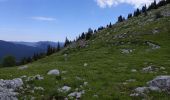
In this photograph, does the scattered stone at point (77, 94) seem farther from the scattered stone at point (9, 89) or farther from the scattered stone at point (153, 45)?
the scattered stone at point (153, 45)

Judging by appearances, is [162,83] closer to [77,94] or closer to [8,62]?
[77,94]

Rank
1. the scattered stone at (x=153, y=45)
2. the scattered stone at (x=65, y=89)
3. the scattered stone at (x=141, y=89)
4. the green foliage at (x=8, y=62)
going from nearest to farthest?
the scattered stone at (x=141, y=89) → the scattered stone at (x=65, y=89) → the scattered stone at (x=153, y=45) → the green foliage at (x=8, y=62)

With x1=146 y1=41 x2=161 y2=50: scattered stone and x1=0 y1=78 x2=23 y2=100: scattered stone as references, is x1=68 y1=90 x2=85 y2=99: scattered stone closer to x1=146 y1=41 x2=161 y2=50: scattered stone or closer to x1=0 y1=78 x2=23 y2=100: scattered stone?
x1=0 y1=78 x2=23 y2=100: scattered stone

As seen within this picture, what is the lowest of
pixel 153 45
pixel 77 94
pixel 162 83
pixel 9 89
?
pixel 77 94

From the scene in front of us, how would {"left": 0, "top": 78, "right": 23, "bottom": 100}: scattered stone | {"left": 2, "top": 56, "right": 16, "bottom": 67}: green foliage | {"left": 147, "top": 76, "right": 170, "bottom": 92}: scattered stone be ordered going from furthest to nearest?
1. {"left": 2, "top": 56, "right": 16, "bottom": 67}: green foliage
2. {"left": 147, "top": 76, "right": 170, "bottom": 92}: scattered stone
3. {"left": 0, "top": 78, "right": 23, "bottom": 100}: scattered stone

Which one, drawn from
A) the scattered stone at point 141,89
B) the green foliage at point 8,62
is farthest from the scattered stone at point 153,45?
the green foliage at point 8,62

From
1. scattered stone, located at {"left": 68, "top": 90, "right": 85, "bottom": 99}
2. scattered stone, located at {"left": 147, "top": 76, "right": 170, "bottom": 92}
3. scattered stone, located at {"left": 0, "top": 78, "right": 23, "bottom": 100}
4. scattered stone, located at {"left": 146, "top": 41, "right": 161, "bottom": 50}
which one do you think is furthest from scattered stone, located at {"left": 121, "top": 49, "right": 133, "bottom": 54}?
scattered stone, located at {"left": 68, "top": 90, "right": 85, "bottom": 99}

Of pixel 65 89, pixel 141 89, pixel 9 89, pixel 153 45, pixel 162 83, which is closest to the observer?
pixel 9 89

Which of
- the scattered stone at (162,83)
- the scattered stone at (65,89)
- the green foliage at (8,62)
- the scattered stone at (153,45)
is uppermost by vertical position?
the scattered stone at (153,45)

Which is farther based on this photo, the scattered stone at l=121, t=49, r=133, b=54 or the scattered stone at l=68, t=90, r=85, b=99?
the scattered stone at l=121, t=49, r=133, b=54

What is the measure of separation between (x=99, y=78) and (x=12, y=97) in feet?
29.5

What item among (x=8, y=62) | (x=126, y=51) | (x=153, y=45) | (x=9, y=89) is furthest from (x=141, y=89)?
(x=8, y=62)

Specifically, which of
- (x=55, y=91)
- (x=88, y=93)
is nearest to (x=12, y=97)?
(x=55, y=91)

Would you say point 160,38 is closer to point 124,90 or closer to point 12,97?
point 124,90
